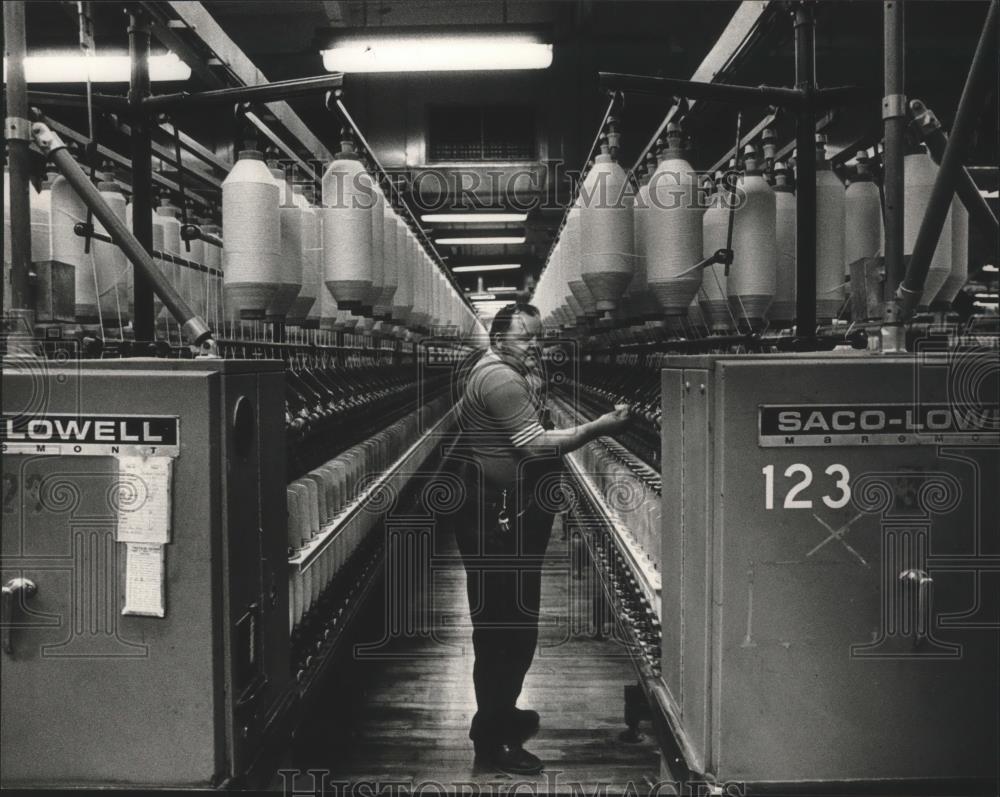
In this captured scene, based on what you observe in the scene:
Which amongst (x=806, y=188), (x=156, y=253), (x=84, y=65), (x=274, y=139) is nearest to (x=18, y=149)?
(x=156, y=253)

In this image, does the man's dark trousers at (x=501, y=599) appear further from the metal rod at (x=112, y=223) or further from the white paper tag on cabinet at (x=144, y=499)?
the white paper tag on cabinet at (x=144, y=499)

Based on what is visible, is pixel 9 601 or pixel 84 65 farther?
pixel 84 65

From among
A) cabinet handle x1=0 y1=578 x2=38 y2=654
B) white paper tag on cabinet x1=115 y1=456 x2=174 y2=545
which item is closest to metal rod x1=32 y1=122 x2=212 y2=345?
white paper tag on cabinet x1=115 y1=456 x2=174 y2=545

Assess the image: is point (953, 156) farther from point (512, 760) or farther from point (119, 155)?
point (119, 155)

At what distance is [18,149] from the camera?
4.98 feet

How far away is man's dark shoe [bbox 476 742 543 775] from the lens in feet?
8.80

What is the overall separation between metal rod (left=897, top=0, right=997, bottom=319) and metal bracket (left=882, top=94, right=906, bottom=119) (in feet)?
0.46

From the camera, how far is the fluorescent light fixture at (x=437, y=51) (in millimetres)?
3178

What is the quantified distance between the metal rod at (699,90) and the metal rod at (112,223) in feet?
3.78

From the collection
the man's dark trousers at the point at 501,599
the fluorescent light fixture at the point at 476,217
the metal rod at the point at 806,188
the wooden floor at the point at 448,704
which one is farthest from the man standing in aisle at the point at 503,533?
the fluorescent light fixture at the point at 476,217

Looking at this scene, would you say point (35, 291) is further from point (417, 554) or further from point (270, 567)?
point (417, 554)

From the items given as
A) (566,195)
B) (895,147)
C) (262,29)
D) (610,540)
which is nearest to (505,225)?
(566,195)

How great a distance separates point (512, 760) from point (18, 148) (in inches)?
94.4

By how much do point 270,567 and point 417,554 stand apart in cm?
331
